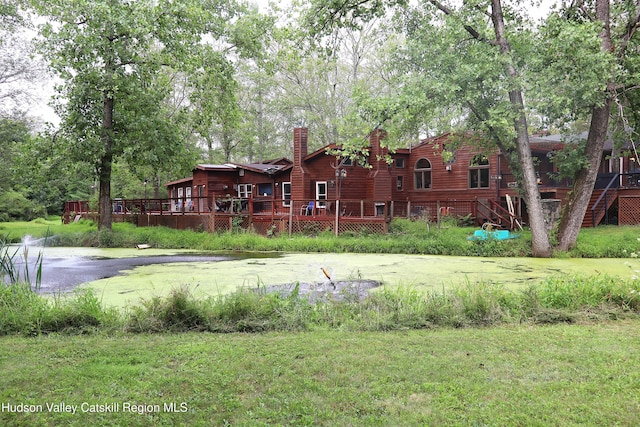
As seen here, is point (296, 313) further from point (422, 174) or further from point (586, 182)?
point (422, 174)

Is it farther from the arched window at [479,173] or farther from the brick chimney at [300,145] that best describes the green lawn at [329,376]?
the brick chimney at [300,145]

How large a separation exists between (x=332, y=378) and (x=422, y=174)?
62.9 feet

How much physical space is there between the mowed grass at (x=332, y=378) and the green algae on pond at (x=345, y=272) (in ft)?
8.22

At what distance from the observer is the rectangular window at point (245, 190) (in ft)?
83.1

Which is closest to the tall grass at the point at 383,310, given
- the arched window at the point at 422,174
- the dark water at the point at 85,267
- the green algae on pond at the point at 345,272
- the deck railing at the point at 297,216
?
the green algae on pond at the point at 345,272

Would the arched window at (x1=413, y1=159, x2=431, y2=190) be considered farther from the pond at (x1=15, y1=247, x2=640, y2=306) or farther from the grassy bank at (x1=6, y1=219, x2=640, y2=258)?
the pond at (x1=15, y1=247, x2=640, y2=306)

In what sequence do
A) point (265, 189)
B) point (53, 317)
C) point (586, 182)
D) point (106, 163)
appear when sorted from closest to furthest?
point (53, 317), point (586, 182), point (106, 163), point (265, 189)

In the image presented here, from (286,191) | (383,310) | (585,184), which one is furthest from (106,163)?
(585,184)

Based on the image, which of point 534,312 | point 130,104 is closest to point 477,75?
point 534,312

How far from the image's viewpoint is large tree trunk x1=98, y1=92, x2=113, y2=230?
54.3 ft

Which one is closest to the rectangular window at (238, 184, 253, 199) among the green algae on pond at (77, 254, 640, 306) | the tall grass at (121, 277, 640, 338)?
the green algae on pond at (77, 254, 640, 306)

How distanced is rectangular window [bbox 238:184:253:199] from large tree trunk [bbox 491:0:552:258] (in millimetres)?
15362

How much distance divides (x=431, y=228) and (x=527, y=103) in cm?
509

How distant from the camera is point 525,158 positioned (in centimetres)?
1252
